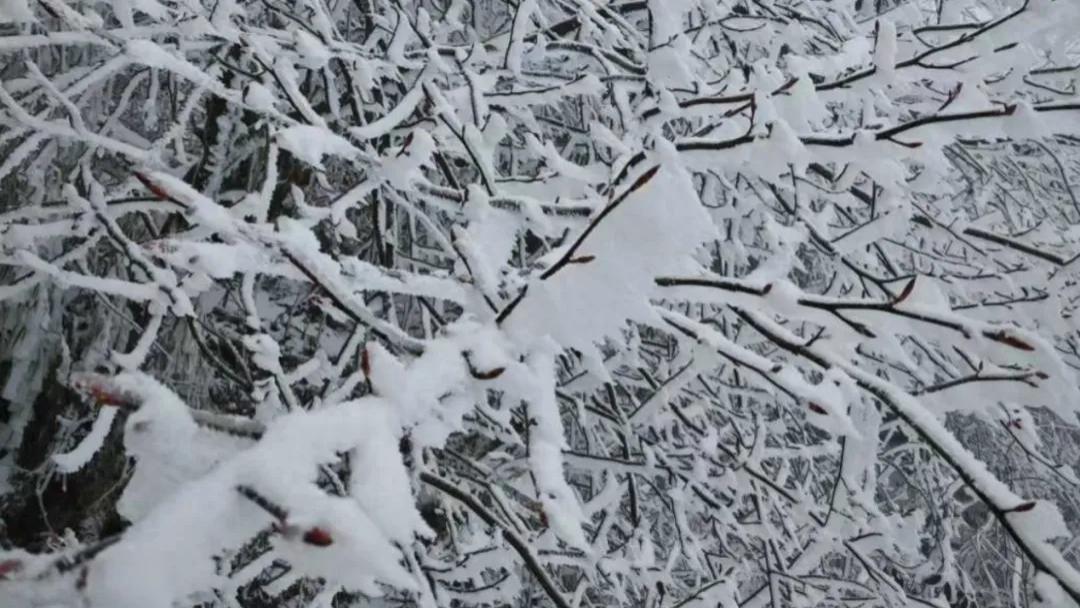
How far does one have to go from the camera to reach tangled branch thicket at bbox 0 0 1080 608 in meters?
0.54

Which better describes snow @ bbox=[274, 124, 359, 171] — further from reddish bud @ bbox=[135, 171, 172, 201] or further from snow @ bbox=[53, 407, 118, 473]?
snow @ bbox=[53, 407, 118, 473]

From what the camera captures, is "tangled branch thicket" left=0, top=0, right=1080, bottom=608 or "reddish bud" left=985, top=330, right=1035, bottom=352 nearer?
"tangled branch thicket" left=0, top=0, right=1080, bottom=608

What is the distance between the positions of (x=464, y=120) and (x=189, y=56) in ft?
3.19

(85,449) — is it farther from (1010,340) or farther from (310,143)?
(1010,340)

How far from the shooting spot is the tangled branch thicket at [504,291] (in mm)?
535

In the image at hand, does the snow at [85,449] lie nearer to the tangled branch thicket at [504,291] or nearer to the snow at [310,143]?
the tangled branch thicket at [504,291]

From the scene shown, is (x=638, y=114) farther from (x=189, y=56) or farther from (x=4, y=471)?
(x=4, y=471)

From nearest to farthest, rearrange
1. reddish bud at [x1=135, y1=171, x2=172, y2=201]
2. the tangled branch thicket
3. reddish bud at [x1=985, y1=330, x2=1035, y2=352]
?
1. the tangled branch thicket
2. reddish bud at [x1=135, y1=171, x2=172, y2=201]
3. reddish bud at [x1=985, y1=330, x2=1035, y2=352]

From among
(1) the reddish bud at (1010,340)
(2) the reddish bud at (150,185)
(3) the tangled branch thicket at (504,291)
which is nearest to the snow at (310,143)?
(3) the tangled branch thicket at (504,291)

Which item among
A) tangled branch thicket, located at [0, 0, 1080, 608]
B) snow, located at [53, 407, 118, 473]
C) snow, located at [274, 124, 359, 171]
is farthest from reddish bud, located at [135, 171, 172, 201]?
snow, located at [53, 407, 118, 473]

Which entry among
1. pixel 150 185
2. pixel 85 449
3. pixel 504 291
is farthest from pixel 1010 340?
pixel 85 449

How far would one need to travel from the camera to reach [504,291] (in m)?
0.87

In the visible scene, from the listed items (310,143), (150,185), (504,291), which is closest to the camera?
(150,185)

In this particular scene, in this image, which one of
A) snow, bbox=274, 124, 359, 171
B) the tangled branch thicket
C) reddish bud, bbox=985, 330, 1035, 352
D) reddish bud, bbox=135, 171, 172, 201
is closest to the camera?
the tangled branch thicket
